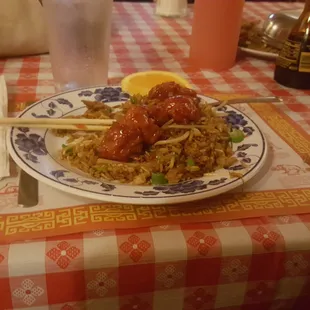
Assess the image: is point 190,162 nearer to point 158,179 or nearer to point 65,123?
point 158,179

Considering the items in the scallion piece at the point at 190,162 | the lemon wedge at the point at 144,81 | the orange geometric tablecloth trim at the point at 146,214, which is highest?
the scallion piece at the point at 190,162

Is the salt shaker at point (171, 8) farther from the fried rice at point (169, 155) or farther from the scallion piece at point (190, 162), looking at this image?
the scallion piece at point (190, 162)

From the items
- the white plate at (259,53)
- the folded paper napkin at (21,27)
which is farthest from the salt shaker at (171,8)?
the folded paper napkin at (21,27)

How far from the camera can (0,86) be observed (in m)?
0.93

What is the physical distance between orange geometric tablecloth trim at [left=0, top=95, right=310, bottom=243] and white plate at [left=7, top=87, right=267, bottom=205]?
0.10 feet

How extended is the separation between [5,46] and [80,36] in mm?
296

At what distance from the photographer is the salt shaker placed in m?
1.59

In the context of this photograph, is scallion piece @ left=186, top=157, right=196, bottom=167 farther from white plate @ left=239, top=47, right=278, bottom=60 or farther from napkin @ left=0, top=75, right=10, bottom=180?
white plate @ left=239, top=47, right=278, bottom=60

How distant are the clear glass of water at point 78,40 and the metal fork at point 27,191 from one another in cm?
38

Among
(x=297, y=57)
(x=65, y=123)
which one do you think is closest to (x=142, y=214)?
(x=65, y=123)

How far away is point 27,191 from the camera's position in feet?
2.03

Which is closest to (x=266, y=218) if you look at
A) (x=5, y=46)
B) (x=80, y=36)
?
(x=80, y=36)

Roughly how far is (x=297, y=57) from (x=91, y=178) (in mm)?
616

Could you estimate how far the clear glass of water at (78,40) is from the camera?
0.90 meters
